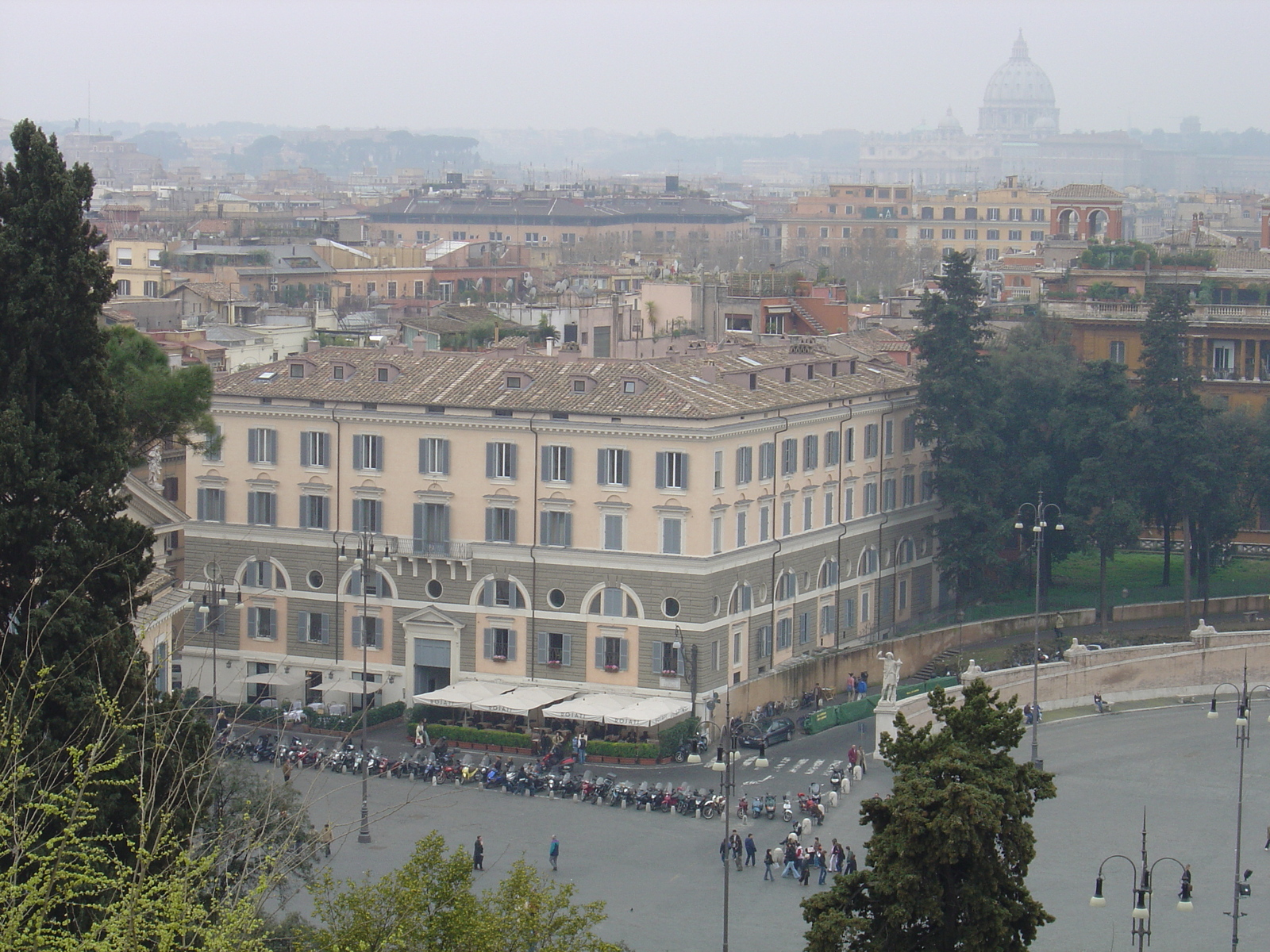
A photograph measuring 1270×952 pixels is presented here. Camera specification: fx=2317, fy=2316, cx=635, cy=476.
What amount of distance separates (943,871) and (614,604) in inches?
1100

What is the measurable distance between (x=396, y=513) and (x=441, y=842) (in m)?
30.7

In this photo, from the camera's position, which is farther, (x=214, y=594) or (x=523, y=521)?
(x=214, y=594)

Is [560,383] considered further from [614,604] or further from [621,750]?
[621,750]

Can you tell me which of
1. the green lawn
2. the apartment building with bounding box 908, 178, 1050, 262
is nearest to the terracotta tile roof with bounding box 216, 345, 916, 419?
the green lawn

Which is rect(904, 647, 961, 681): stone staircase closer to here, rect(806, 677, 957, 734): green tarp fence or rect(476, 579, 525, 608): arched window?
rect(806, 677, 957, 734): green tarp fence

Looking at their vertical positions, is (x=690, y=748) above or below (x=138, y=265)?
below

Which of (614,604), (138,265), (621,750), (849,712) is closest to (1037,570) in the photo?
(849,712)

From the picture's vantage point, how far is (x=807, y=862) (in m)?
43.7

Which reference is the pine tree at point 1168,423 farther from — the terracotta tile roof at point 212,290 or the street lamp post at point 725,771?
the terracotta tile roof at point 212,290

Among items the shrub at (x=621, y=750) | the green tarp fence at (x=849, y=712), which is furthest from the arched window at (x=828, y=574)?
the shrub at (x=621, y=750)

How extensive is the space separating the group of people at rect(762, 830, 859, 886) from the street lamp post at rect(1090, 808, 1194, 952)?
4.67 m

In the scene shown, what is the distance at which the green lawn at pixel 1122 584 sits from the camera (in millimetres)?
66562

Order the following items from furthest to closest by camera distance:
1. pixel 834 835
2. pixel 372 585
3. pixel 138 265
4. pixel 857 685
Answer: pixel 138 265
pixel 372 585
pixel 857 685
pixel 834 835

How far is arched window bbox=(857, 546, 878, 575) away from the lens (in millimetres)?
63188
